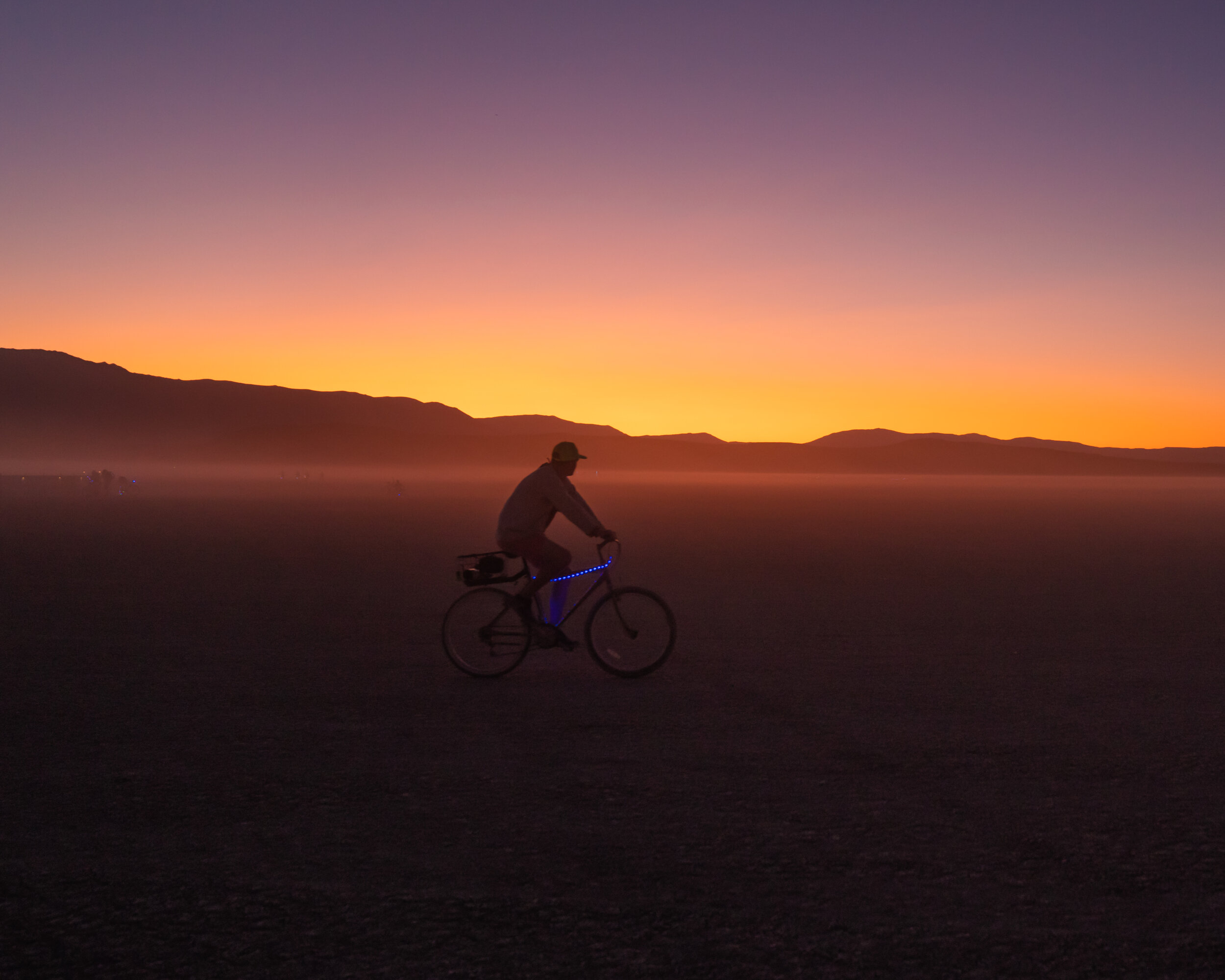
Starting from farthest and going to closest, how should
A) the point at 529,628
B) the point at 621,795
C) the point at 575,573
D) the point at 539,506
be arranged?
1. the point at 575,573
2. the point at 529,628
3. the point at 539,506
4. the point at 621,795

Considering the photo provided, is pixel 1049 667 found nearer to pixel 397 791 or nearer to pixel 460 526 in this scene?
pixel 397 791

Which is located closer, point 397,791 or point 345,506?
point 397,791

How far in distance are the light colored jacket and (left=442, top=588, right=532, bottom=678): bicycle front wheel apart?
1.62 feet

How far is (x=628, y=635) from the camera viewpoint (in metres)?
7.94

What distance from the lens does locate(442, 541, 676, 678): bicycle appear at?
309 inches

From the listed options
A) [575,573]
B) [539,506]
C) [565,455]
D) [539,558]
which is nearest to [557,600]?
[575,573]

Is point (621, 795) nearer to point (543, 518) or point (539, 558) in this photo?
point (539, 558)

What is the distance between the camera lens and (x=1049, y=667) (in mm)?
8234

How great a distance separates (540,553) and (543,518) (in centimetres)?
26

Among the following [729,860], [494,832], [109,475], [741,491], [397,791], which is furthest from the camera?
[741,491]

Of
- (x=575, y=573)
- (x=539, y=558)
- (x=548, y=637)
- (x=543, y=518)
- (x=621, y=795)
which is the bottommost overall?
(x=621, y=795)

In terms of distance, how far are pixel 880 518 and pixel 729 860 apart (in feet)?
96.5

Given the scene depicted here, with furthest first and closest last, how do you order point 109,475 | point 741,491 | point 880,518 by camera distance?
point 741,491
point 109,475
point 880,518

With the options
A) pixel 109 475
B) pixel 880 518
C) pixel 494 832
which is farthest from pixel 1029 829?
pixel 109 475
